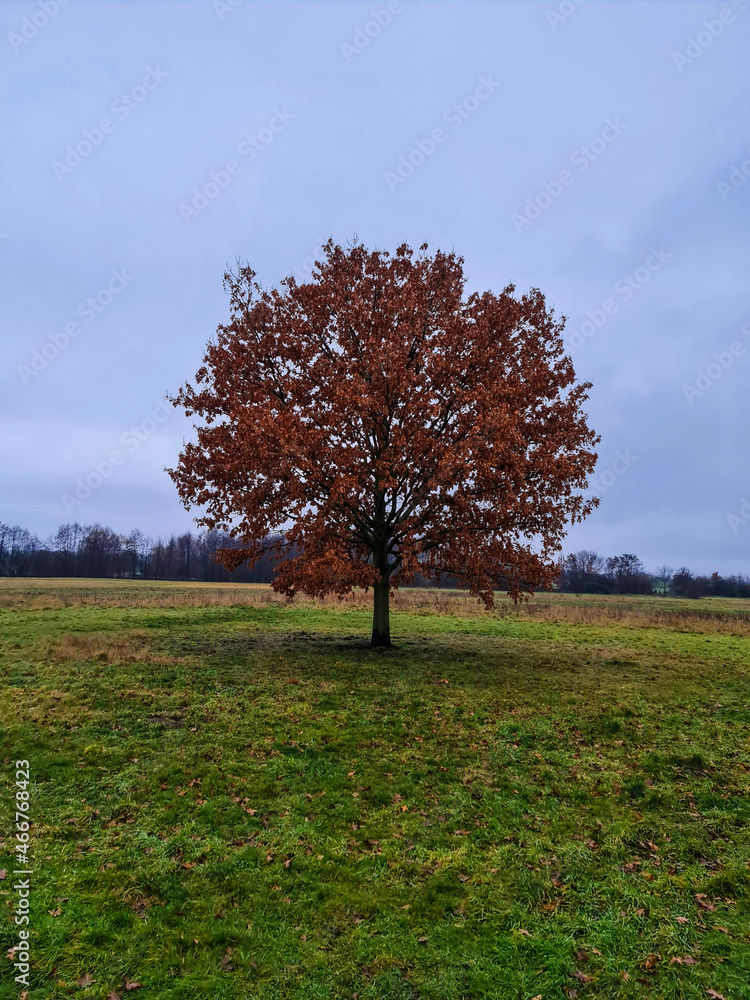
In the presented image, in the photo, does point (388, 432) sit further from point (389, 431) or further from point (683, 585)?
point (683, 585)

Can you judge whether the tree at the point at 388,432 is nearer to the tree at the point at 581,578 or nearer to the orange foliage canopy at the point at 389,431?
the orange foliage canopy at the point at 389,431

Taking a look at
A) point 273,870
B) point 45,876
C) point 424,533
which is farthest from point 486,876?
point 424,533

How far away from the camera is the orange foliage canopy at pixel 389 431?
1670 cm

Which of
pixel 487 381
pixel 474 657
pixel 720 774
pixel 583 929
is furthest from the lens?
pixel 474 657

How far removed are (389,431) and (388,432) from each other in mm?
267

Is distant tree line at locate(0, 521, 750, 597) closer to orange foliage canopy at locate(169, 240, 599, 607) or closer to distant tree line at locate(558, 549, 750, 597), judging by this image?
distant tree line at locate(558, 549, 750, 597)

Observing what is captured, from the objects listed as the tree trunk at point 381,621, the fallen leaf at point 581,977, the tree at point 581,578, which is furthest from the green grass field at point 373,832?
the tree at point 581,578

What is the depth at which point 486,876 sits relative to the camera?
7.26m

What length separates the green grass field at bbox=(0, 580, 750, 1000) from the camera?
5816mm

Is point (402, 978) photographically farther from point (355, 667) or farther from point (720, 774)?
point (355, 667)

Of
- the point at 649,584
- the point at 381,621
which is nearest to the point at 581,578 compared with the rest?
the point at 649,584

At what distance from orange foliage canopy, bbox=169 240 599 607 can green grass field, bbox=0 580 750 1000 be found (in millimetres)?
4216

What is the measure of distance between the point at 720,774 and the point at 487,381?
41.4ft

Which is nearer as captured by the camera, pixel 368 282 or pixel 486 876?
pixel 486 876
